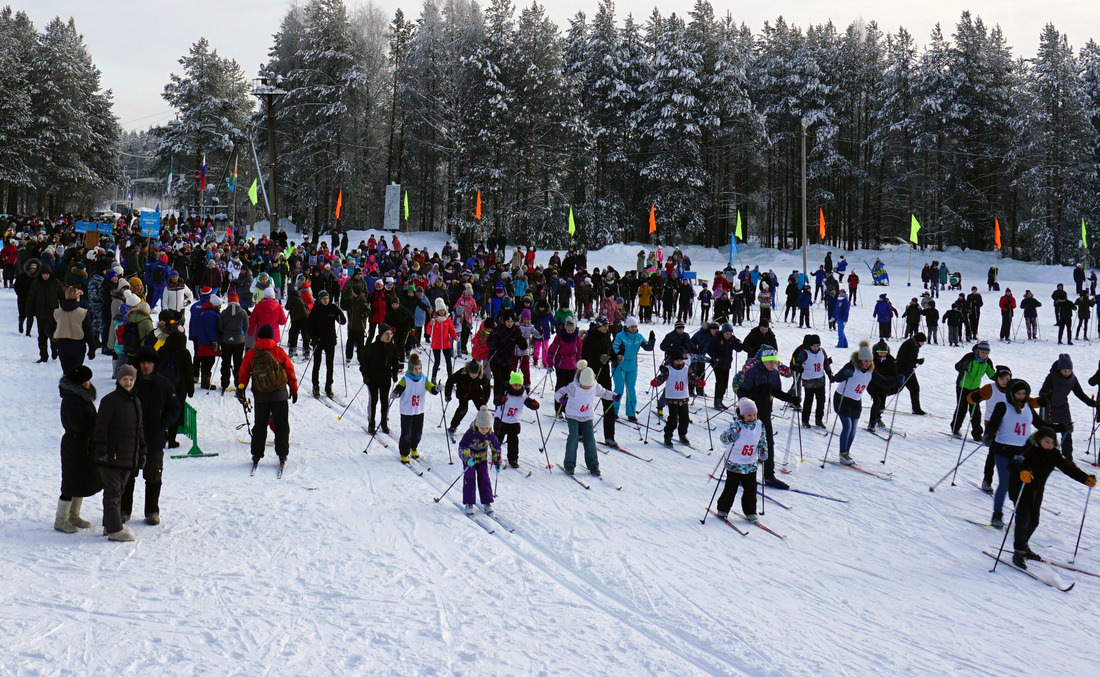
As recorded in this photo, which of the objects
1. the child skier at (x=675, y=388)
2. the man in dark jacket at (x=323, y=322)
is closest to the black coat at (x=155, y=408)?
the man in dark jacket at (x=323, y=322)

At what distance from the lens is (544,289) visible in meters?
21.2

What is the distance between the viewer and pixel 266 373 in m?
9.38

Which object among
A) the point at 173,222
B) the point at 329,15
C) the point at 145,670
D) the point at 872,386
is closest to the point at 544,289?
the point at 872,386

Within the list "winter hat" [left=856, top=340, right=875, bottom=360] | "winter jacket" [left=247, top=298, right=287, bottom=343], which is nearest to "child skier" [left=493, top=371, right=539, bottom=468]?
"winter jacket" [left=247, top=298, right=287, bottom=343]

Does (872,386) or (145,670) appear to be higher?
(872,386)

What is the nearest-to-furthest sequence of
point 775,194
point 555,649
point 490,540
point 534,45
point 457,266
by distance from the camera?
point 555,649 → point 490,540 → point 457,266 → point 534,45 → point 775,194

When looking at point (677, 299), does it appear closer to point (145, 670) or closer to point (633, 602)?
point (633, 602)

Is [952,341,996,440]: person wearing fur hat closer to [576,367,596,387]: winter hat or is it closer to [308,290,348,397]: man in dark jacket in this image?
[576,367,596,387]: winter hat

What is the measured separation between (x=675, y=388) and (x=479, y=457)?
4.14m

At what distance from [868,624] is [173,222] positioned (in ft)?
122

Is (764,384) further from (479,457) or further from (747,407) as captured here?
(479,457)

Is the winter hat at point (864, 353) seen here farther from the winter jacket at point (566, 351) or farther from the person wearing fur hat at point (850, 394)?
the winter jacket at point (566, 351)

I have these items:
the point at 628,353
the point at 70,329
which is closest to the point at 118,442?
the point at 70,329

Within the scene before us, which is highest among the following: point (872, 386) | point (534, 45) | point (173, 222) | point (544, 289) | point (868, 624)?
point (534, 45)
